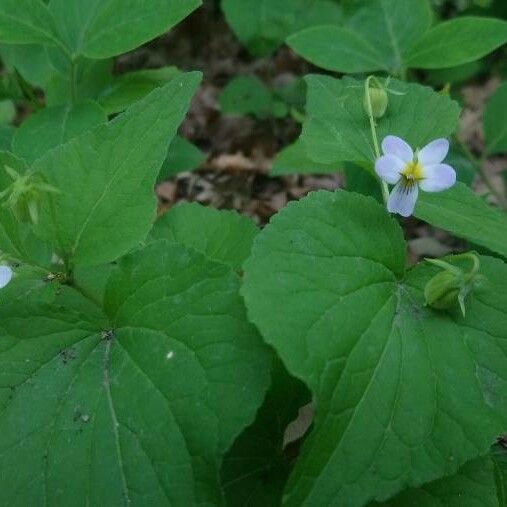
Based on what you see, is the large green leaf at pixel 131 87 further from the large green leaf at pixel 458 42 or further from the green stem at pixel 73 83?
the large green leaf at pixel 458 42

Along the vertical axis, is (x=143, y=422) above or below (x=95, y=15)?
below

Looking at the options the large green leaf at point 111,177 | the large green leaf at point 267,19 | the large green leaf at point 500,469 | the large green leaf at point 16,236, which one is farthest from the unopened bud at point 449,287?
the large green leaf at point 267,19

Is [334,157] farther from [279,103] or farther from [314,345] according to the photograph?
[279,103]

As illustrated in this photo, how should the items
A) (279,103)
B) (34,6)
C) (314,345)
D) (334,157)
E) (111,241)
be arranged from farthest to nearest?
(279,103) → (34,6) → (334,157) → (111,241) → (314,345)

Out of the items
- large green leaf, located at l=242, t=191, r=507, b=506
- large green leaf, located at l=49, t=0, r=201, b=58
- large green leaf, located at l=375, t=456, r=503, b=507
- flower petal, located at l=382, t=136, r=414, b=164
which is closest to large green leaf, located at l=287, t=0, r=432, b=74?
large green leaf, located at l=49, t=0, r=201, b=58

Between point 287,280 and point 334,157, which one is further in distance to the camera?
point 334,157

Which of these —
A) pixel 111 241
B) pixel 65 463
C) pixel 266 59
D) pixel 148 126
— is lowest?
pixel 266 59

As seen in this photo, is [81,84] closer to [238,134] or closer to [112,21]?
[112,21]

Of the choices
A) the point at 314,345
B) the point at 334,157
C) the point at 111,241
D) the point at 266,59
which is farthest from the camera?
the point at 266,59

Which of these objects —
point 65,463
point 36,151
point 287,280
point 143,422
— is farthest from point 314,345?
point 36,151
